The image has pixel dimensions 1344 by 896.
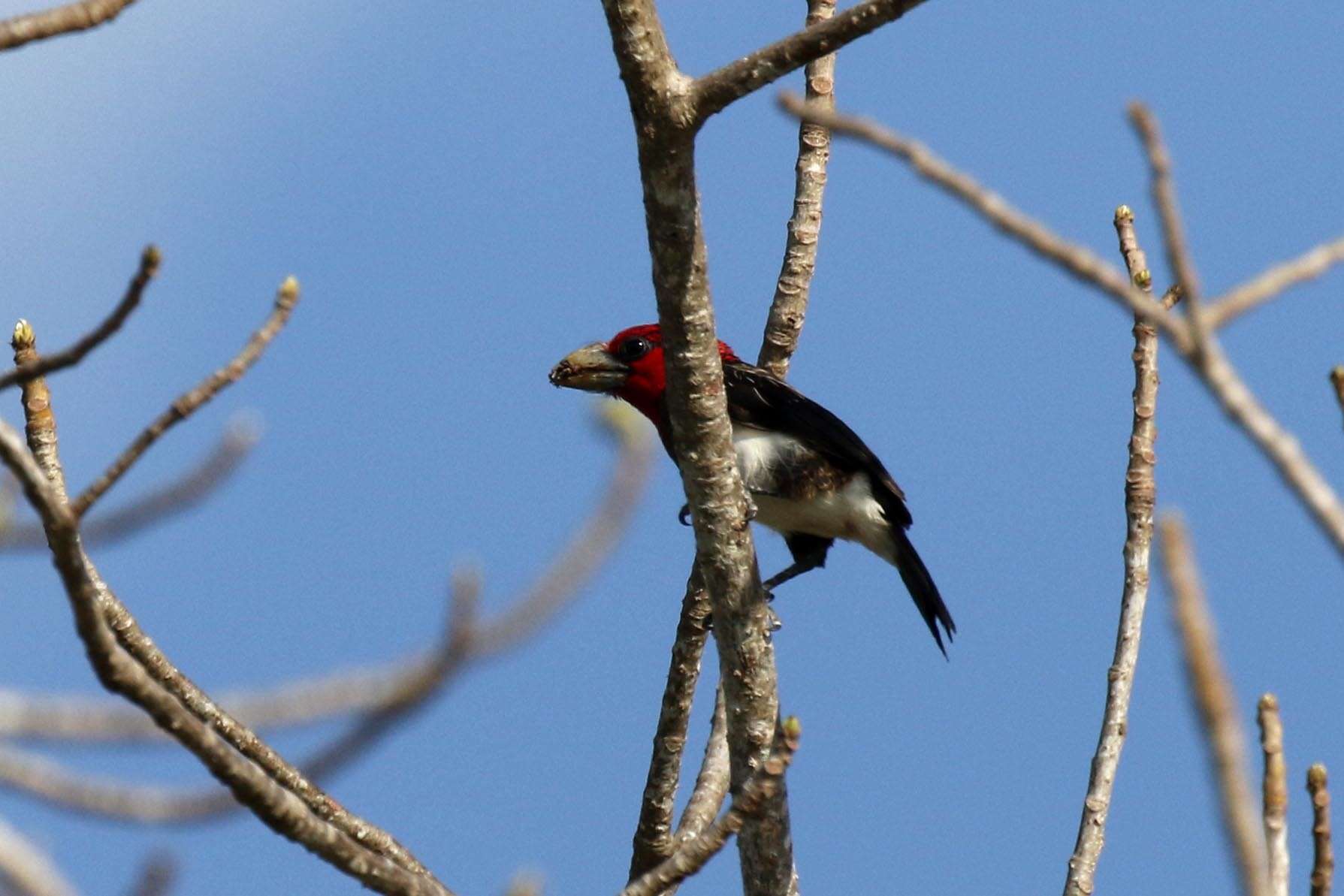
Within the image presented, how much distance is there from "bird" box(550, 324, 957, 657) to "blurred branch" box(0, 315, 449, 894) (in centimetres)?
295

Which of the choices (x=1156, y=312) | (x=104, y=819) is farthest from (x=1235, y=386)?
(x=104, y=819)

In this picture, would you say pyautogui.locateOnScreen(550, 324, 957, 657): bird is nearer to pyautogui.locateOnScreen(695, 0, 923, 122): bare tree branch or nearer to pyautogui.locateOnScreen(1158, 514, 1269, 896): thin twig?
pyautogui.locateOnScreen(695, 0, 923, 122): bare tree branch

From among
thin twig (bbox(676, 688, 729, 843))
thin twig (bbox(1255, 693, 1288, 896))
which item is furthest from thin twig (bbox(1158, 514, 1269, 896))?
thin twig (bbox(676, 688, 729, 843))

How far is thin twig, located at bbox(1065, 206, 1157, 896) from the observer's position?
4637 millimetres

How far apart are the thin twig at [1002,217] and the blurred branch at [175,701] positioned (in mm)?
1204

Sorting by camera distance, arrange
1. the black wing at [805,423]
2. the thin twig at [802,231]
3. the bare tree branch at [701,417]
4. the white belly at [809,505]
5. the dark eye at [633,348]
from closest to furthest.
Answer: the bare tree branch at [701,417] < the thin twig at [802,231] < the black wing at [805,423] < the white belly at [809,505] < the dark eye at [633,348]

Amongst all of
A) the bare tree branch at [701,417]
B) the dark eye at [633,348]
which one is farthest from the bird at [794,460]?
the bare tree branch at [701,417]

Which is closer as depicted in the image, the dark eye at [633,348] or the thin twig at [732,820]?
the thin twig at [732,820]

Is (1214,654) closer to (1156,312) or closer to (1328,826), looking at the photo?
(1156,312)

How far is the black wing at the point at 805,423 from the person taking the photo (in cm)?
711

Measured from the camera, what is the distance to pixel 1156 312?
2.12 metres

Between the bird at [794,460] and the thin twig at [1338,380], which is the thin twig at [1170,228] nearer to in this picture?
the thin twig at [1338,380]

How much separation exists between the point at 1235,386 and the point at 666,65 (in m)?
2.41

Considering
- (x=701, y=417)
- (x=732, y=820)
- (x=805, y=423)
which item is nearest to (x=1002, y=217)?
(x=732, y=820)
